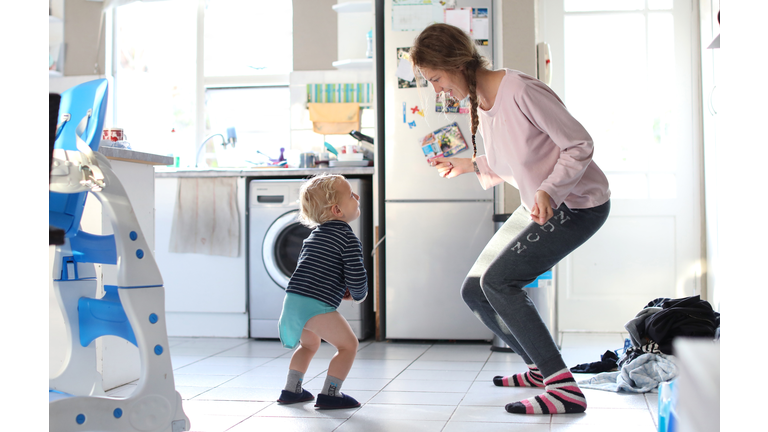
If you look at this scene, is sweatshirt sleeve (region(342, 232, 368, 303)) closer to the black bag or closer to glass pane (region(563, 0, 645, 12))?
the black bag

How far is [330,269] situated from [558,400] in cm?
76

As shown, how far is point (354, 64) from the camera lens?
447cm

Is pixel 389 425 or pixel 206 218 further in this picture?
pixel 206 218

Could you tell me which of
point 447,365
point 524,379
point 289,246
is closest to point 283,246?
point 289,246

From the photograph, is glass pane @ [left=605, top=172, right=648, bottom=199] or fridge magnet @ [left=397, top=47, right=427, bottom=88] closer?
fridge magnet @ [left=397, top=47, right=427, bottom=88]

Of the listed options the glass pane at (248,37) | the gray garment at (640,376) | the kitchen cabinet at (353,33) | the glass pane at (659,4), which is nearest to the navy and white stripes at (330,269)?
the gray garment at (640,376)

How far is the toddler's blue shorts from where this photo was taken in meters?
1.89

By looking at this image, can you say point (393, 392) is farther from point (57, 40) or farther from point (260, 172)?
point (57, 40)

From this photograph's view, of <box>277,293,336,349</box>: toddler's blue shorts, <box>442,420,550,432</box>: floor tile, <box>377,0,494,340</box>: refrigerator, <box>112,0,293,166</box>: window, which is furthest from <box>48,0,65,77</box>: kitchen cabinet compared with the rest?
<box>442,420,550,432</box>: floor tile

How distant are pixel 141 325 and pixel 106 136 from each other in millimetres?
1248

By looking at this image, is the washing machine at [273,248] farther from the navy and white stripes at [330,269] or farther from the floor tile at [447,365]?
the navy and white stripes at [330,269]

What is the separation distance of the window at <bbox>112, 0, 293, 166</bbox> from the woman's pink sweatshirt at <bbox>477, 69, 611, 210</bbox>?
3199 millimetres
